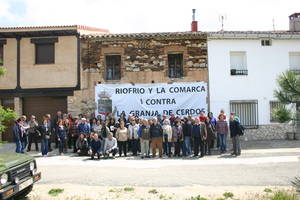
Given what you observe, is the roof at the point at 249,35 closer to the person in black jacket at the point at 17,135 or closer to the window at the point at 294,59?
the window at the point at 294,59

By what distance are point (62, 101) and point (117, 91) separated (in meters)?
3.16

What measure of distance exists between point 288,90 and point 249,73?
1183 centimetres

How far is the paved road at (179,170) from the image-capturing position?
7.83 m

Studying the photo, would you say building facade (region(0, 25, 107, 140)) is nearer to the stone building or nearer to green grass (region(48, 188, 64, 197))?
the stone building

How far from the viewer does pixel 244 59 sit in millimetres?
16297

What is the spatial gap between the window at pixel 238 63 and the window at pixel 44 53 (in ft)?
33.3

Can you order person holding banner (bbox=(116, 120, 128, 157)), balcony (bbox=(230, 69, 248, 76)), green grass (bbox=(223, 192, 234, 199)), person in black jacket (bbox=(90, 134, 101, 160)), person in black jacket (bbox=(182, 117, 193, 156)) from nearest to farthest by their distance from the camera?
green grass (bbox=(223, 192, 234, 199)) < person in black jacket (bbox=(90, 134, 101, 160)) < person in black jacket (bbox=(182, 117, 193, 156)) < person holding banner (bbox=(116, 120, 128, 157)) < balcony (bbox=(230, 69, 248, 76))

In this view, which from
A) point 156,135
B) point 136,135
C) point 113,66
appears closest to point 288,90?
point 156,135

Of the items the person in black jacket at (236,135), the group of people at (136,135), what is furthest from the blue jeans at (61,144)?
the person in black jacket at (236,135)

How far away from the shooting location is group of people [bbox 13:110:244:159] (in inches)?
476

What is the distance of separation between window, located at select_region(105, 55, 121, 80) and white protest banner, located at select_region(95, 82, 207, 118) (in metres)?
0.86

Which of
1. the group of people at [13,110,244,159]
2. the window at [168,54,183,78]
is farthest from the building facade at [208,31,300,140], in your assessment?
the group of people at [13,110,244,159]

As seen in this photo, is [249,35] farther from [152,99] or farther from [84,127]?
[84,127]

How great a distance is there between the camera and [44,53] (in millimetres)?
16047
